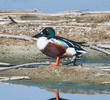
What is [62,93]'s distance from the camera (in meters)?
12.6

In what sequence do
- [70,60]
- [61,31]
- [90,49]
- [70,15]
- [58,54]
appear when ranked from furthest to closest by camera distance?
[70,15], [61,31], [90,49], [70,60], [58,54]

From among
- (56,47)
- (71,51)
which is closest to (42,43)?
(56,47)

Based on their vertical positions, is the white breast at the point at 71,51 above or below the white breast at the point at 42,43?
below

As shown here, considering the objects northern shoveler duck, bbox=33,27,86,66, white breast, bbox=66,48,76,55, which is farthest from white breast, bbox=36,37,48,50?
white breast, bbox=66,48,76,55

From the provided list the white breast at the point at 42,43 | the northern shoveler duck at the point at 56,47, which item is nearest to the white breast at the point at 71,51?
the northern shoveler duck at the point at 56,47

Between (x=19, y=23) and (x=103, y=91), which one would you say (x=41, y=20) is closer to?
(x=19, y=23)

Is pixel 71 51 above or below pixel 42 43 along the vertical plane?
below

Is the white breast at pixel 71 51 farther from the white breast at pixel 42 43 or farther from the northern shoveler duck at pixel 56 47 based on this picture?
the white breast at pixel 42 43

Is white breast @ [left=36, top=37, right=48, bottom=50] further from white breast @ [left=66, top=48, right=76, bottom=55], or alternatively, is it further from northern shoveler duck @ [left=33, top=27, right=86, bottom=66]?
white breast @ [left=66, top=48, right=76, bottom=55]

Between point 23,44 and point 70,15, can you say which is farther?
point 70,15

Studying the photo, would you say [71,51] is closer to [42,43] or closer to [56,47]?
[56,47]

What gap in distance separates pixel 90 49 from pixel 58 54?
2657 millimetres

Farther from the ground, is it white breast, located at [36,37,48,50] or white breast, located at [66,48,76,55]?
white breast, located at [36,37,48,50]

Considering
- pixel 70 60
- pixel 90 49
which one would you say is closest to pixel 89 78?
pixel 70 60
